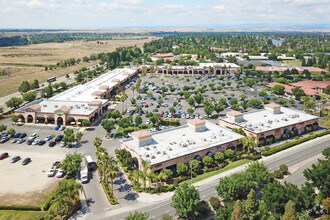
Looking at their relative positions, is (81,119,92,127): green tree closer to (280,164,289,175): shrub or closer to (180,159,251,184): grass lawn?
(180,159,251,184): grass lawn

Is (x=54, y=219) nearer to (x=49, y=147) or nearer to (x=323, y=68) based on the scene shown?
(x=49, y=147)

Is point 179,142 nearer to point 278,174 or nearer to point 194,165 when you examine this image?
point 194,165

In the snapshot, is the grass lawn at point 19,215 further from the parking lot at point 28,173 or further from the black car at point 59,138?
the black car at point 59,138

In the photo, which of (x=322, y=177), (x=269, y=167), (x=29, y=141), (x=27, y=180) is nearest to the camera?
(x=322, y=177)

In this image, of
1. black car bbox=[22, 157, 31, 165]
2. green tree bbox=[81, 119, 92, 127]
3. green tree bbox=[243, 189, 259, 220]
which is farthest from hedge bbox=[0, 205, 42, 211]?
green tree bbox=[81, 119, 92, 127]

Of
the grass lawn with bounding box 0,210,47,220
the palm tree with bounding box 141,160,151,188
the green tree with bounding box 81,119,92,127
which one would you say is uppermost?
the palm tree with bounding box 141,160,151,188

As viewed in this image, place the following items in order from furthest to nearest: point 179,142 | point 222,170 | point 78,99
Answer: point 78,99
point 179,142
point 222,170

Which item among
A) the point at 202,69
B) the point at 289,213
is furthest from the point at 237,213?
the point at 202,69
